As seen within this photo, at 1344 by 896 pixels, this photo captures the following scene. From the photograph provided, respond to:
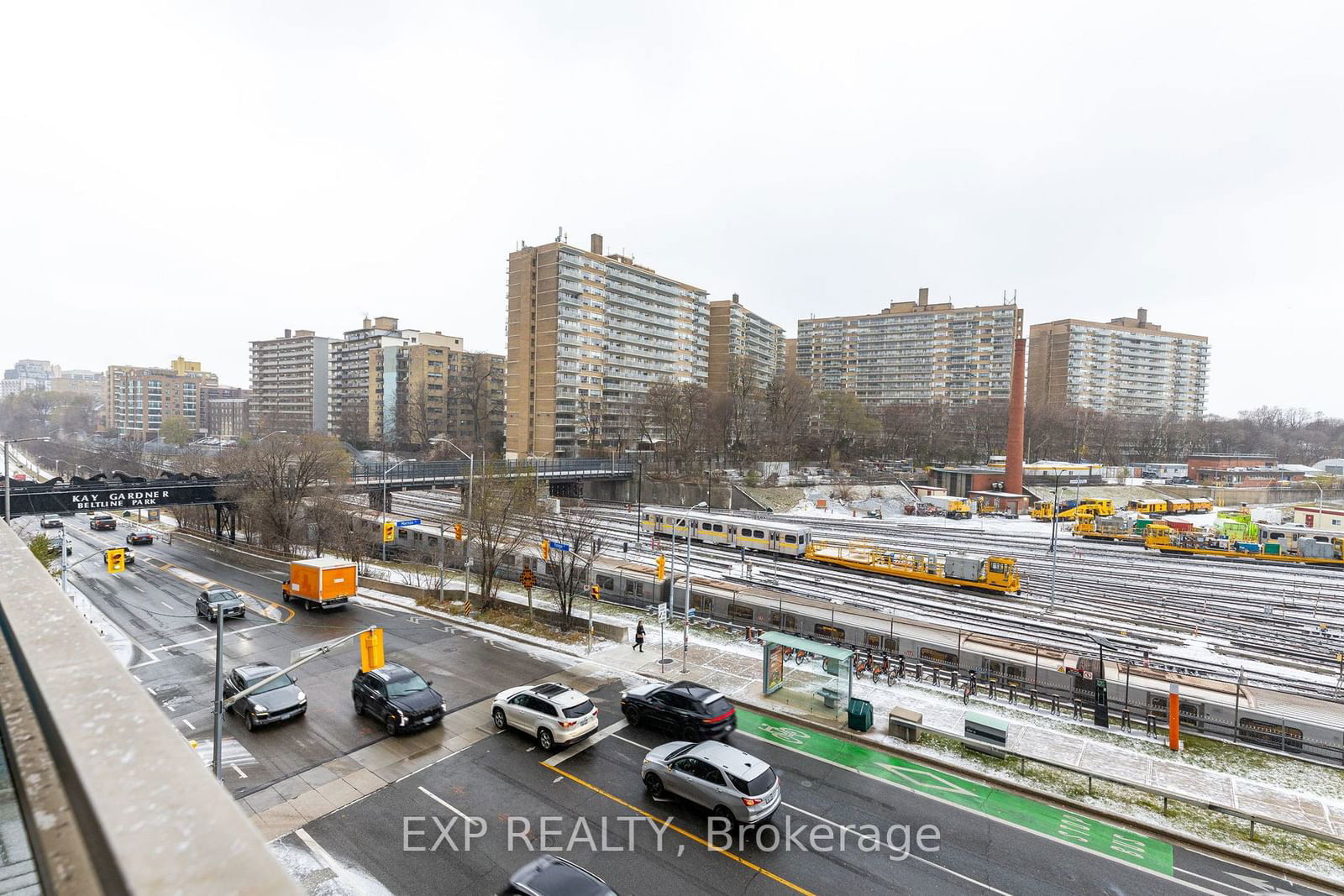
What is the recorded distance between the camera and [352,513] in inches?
2015

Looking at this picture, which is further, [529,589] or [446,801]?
[529,589]

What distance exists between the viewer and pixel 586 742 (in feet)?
57.9

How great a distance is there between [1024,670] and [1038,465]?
3198 inches

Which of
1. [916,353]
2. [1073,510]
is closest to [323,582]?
[1073,510]

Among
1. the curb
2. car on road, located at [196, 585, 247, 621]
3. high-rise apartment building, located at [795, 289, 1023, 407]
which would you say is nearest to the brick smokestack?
high-rise apartment building, located at [795, 289, 1023, 407]

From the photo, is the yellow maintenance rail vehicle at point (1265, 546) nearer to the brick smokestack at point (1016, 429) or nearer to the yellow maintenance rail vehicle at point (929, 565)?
the yellow maintenance rail vehicle at point (929, 565)

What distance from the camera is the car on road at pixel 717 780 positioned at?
13531 mm

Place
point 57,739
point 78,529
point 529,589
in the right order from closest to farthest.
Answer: point 57,739, point 529,589, point 78,529

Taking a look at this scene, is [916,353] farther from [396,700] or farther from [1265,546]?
[396,700]

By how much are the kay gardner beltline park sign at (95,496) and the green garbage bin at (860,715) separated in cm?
4286

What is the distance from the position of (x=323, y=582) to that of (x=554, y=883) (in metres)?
23.6

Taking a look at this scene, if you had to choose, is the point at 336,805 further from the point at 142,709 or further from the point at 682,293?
the point at 682,293

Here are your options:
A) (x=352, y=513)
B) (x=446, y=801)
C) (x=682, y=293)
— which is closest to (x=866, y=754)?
(x=446, y=801)

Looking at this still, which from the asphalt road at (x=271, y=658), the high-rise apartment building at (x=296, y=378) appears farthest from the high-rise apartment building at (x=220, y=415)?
the asphalt road at (x=271, y=658)
